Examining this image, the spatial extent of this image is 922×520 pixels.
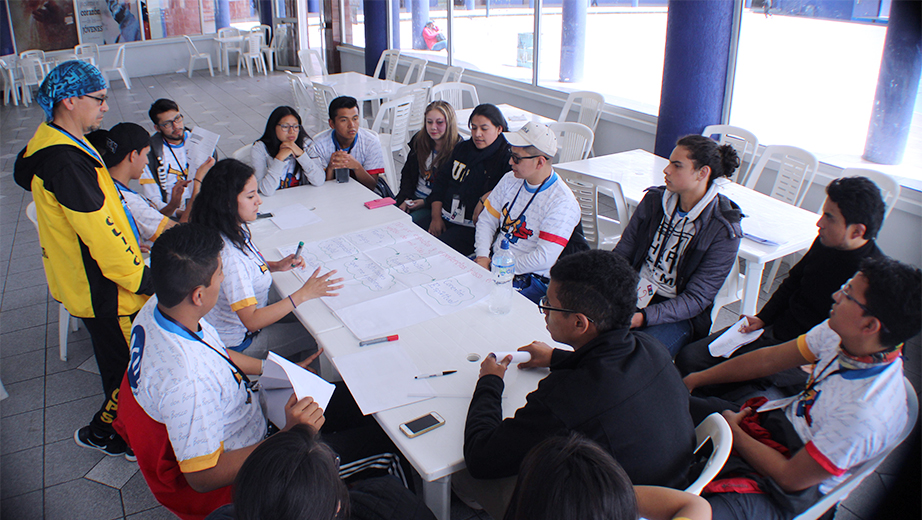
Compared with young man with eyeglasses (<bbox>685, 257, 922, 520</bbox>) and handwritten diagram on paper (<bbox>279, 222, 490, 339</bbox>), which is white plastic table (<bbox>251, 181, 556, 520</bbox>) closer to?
handwritten diagram on paper (<bbox>279, 222, 490, 339</bbox>)

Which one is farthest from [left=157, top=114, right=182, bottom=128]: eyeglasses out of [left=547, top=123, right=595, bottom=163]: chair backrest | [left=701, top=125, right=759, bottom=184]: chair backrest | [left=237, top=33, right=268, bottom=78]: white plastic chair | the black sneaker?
[left=237, top=33, right=268, bottom=78]: white plastic chair

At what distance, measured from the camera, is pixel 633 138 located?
577cm

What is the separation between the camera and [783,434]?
66.9 inches

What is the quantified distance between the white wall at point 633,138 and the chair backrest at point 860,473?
2.89 meters

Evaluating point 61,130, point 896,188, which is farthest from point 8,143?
point 896,188

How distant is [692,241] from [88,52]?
45.2 ft

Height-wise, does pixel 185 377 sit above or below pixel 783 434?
above

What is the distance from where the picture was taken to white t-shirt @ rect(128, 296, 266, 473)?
1515mm

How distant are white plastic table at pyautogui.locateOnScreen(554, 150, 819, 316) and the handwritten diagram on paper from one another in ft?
4.25

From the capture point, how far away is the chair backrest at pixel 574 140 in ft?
15.3

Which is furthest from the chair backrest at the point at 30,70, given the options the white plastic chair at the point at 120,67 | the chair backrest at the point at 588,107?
the chair backrest at the point at 588,107

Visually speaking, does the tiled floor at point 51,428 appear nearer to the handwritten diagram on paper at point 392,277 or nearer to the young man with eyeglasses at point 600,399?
the young man with eyeglasses at point 600,399

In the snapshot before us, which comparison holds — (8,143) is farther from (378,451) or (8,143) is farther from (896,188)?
(896,188)

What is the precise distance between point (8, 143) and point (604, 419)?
9.61 m
